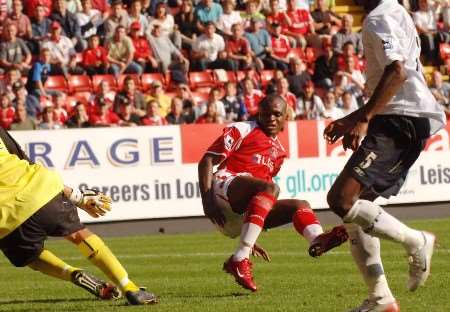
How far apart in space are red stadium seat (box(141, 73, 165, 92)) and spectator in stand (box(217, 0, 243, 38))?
1840 mm

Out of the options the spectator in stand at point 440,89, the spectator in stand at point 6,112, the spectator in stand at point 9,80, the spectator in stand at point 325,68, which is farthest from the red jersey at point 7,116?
the spectator in stand at point 440,89

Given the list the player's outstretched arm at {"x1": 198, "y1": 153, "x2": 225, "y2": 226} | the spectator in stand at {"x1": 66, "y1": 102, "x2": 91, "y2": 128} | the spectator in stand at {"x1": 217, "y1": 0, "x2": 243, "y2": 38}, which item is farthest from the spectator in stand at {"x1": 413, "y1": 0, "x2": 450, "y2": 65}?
the player's outstretched arm at {"x1": 198, "y1": 153, "x2": 225, "y2": 226}

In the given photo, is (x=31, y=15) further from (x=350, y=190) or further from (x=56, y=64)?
(x=350, y=190)

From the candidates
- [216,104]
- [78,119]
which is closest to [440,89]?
[216,104]

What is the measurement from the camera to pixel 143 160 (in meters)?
19.7

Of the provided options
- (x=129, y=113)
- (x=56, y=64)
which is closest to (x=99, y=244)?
(x=129, y=113)

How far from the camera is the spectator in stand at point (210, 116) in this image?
70.4 feet

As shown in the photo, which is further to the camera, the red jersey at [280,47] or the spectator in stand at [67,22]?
the red jersey at [280,47]

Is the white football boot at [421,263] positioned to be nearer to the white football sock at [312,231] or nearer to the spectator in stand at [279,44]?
the white football sock at [312,231]

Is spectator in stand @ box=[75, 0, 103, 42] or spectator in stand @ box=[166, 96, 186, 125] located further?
spectator in stand @ box=[75, 0, 103, 42]

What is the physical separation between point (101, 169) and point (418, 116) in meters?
11.7

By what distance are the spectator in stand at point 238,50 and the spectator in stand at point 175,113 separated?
3.15 metres

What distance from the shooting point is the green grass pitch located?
30.5 feet

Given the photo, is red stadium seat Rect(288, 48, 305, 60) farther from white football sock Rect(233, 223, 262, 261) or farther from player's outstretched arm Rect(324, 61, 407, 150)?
player's outstretched arm Rect(324, 61, 407, 150)
